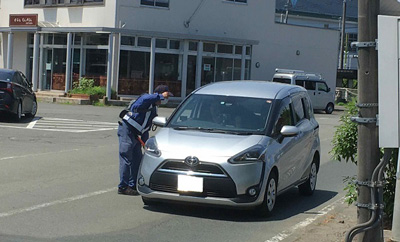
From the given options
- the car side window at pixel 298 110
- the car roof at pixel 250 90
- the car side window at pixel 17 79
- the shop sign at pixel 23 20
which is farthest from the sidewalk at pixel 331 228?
the shop sign at pixel 23 20

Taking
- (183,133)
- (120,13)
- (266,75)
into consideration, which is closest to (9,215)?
(183,133)

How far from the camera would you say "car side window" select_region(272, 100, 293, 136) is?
9336 millimetres

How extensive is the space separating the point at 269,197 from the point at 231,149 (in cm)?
95

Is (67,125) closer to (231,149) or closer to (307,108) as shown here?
(307,108)

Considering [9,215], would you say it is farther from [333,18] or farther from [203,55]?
[333,18]

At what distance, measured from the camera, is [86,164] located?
1312cm

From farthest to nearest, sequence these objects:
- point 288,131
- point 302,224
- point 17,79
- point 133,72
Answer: point 133,72
point 17,79
point 288,131
point 302,224

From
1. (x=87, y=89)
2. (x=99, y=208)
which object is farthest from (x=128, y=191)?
(x=87, y=89)

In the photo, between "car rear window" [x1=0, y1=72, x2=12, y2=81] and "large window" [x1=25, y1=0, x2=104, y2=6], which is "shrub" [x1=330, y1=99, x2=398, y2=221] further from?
"large window" [x1=25, y1=0, x2=104, y2=6]

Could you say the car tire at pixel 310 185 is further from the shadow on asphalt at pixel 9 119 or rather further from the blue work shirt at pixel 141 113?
A: the shadow on asphalt at pixel 9 119

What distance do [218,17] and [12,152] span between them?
26.3 metres

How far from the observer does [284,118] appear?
9766mm

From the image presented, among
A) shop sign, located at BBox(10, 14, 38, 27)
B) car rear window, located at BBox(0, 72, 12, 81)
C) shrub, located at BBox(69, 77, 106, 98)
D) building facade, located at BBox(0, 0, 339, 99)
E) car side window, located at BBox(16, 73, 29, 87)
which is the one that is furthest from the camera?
shop sign, located at BBox(10, 14, 38, 27)

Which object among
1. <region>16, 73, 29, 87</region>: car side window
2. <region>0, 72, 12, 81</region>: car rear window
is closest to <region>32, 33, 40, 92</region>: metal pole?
<region>16, 73, 29, 87</region>: car side window
